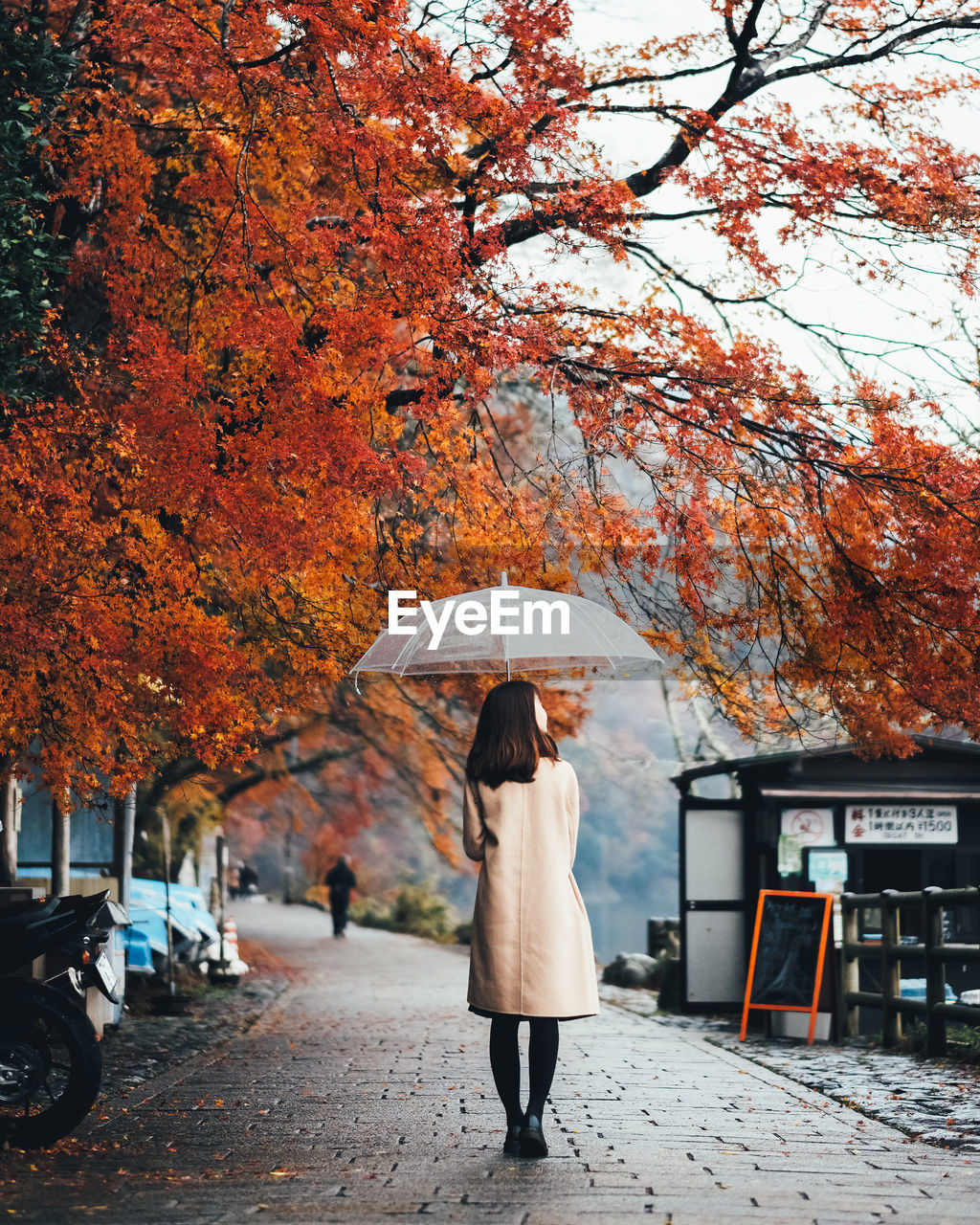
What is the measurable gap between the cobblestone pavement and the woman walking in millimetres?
2031

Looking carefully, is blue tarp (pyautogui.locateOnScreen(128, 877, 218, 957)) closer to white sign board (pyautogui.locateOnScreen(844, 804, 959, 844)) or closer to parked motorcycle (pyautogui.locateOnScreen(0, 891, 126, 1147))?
white sign board (pyautogui.locateOnScreen(844, 804, 959, 844))

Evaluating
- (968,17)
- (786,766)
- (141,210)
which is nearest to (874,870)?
(786,766)

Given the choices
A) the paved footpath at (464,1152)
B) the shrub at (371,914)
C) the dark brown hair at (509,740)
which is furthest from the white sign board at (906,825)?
the shrub at (371,914)

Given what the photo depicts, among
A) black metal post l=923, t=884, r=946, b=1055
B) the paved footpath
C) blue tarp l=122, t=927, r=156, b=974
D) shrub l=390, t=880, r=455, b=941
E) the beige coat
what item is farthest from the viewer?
shrub l=390, t=880, r=455, b=941

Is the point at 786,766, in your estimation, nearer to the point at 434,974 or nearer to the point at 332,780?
the point at 434,974

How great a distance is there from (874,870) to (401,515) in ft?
18.5

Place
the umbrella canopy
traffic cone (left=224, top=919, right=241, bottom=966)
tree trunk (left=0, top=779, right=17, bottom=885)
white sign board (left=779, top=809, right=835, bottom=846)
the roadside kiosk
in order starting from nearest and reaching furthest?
the umbrella canopy
tree trunk (left=0, top=779, right=17, bottom=885)
the roadside kiosk
white sign board (left=779, top=809, right=835, bottom=846)
traffic cone (left=224, top=919, right=241, bottom=966)

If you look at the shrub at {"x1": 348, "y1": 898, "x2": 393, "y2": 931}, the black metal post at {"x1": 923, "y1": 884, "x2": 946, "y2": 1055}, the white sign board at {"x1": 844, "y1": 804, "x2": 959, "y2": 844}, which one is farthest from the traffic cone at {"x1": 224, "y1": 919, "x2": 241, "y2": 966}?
the shrub at {"x1": 348, "y1": 898, "x2": 393, "y2": 931}

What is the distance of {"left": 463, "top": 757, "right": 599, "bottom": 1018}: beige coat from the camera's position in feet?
19.0

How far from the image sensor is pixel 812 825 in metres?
12.9

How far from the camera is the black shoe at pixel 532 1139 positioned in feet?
19.4

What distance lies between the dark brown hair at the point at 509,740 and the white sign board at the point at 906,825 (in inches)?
Result: 300

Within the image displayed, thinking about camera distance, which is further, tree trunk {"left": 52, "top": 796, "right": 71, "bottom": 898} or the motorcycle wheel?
tree trunk {"left": 52, "top": 796, "right": 71, "bottom": 898}

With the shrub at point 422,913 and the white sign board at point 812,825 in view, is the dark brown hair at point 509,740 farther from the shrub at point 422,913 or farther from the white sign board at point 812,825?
the shrub at point 422,913
